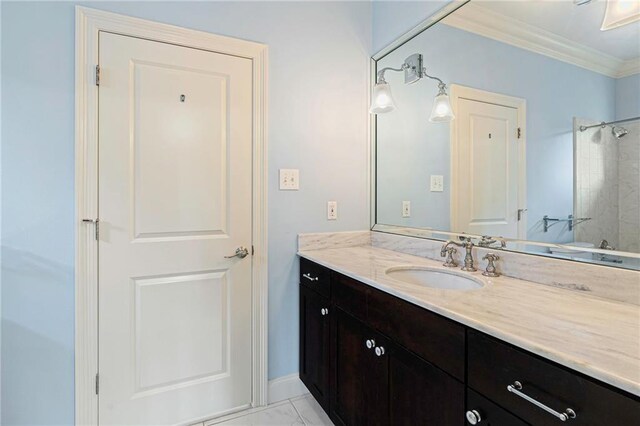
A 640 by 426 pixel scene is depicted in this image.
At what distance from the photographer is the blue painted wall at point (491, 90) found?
1.17 m

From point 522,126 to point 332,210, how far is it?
109 centimetres

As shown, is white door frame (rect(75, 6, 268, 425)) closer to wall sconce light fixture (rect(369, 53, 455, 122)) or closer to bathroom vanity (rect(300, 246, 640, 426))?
bathroom vanity (rect(300, 246, 640, 426))

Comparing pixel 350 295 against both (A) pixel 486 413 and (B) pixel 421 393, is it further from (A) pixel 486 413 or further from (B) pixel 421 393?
(A) pixel 486 413

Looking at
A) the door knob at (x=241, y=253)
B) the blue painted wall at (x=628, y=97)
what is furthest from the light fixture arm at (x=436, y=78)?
the door knob at (x=241, y=253)

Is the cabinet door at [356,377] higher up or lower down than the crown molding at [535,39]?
lower down

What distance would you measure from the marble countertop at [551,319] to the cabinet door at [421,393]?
7.9 inches

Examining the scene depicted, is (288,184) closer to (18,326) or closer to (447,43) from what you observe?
(447,43)

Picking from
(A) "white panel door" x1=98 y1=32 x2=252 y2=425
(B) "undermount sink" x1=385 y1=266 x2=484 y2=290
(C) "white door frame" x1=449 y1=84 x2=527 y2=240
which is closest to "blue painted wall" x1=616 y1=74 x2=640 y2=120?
(C) "white door frame" x1=449 y1=84 x2=527 y2=240

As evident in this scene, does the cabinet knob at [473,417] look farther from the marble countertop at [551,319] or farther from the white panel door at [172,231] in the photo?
the white panel door at [172,231]

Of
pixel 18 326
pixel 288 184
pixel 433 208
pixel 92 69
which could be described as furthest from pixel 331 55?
pixel 18 326

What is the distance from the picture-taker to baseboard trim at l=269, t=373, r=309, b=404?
186cm

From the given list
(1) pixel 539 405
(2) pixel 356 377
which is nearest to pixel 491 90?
(1) pixel 539 405

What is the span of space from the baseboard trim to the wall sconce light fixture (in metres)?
1.73

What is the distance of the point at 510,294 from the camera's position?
3.49 feet
